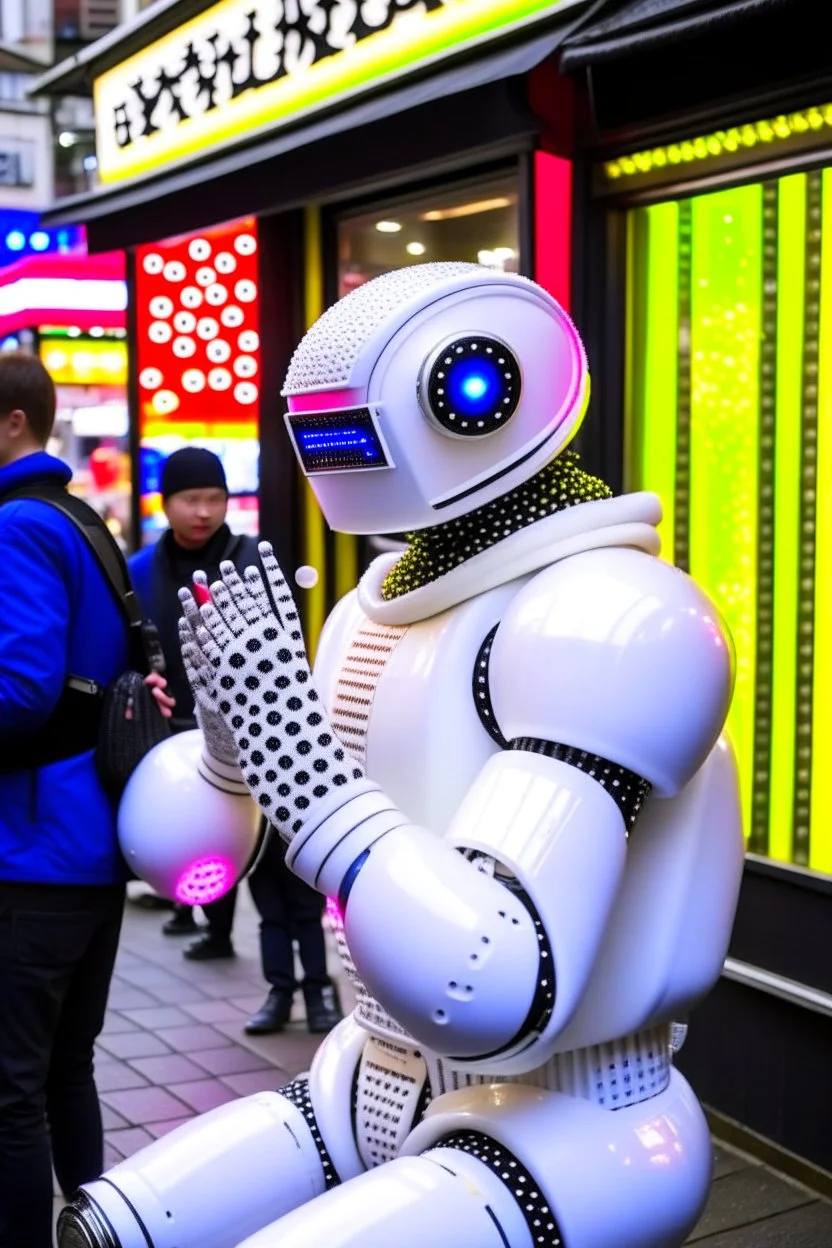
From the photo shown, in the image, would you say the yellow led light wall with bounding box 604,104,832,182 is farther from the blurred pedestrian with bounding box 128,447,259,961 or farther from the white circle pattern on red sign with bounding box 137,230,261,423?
the white circle pattern on red sign with bounding box 137,230,261,423

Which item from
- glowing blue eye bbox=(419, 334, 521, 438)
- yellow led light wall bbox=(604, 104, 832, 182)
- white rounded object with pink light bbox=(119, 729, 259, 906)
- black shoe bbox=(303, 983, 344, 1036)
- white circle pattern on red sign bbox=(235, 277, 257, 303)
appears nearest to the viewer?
glowing blue eye bbox=(419, 334, 521, 438)

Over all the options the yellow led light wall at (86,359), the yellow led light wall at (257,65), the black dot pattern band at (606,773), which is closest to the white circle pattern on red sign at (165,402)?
the yellow led light wall at (257,65)

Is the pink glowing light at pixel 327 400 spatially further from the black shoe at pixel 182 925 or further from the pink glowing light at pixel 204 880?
the black shoe at pixel 182 925

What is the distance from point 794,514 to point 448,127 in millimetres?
1460

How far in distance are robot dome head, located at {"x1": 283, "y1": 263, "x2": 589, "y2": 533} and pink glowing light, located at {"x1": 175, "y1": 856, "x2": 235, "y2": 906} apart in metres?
0.64

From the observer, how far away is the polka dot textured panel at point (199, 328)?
22.9 ft

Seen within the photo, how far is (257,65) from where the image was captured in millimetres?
5820

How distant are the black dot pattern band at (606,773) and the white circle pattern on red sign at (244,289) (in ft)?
17.6

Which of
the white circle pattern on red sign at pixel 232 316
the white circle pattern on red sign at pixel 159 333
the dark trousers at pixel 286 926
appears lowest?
the dark trousers at pixel 286 926

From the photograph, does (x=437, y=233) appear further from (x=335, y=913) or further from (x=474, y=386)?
(x=335, y=913)

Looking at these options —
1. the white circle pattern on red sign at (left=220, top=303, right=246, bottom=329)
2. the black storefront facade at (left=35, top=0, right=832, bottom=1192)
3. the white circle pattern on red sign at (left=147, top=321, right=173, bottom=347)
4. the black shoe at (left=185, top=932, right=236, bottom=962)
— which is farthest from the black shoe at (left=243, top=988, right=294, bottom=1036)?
the white circle pattern on red sign at (left=147, top=321, right=173, bottom=347)

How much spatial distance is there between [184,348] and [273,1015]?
3332 millimetres

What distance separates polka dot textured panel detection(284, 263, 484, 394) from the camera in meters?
2.05

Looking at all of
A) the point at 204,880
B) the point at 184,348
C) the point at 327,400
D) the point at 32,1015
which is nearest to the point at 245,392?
the point at 184,348
